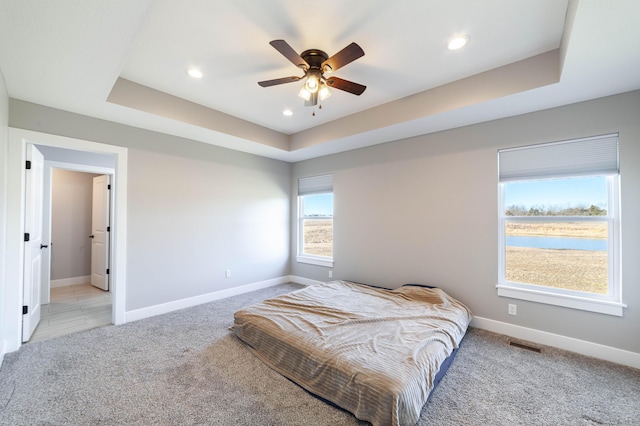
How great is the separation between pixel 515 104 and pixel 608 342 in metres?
2.45

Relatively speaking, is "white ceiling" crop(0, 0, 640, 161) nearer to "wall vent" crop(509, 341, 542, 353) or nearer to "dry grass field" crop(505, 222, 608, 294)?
"dry grass field" crop(505, 222, 608, 294)

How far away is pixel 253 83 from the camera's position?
2.85m

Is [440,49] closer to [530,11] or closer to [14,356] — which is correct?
[530,11]

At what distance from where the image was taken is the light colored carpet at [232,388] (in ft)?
5.66

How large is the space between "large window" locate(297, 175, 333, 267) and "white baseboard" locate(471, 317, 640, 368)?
250cm

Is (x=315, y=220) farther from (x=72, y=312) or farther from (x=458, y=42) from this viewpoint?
(x=72, y=312)

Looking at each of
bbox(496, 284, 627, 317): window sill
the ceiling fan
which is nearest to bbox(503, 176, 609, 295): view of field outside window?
bbox(496, 284, 627, 317): window sill

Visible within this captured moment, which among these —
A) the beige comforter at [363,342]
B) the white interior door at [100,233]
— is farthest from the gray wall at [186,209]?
the white interior door at [100,233]

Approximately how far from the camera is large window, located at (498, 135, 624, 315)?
2.52 m

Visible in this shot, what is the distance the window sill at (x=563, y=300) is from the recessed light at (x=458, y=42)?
2552 mm

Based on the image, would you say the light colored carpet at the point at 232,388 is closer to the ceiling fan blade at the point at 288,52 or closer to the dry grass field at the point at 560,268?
the dry grass field at the point at 560,268

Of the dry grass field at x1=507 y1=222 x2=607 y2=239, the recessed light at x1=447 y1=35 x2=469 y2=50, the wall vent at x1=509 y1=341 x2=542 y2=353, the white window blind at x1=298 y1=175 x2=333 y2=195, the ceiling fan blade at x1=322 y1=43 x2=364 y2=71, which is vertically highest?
the recessed light at x1=447 y1=35 x2=469 y2=50

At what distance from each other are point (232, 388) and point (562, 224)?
11.7 feet

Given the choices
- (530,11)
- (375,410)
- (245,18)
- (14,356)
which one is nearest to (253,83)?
(245,18)
